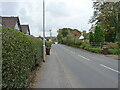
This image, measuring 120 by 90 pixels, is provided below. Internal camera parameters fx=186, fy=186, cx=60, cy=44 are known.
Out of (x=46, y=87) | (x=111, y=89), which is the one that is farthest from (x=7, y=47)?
(x=111, y=89)

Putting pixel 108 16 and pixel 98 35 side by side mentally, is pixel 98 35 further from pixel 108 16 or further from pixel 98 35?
pixel 108 16

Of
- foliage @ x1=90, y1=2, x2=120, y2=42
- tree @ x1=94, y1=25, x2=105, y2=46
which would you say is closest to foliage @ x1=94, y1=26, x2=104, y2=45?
tree @ x1=94, y1=25, x2=105, y2=46

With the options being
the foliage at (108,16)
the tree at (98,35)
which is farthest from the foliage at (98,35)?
the foliage at (108,16)

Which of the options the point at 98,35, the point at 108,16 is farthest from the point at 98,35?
the point at 108,16

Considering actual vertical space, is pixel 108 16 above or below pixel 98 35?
above

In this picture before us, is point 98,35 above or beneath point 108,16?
beneath

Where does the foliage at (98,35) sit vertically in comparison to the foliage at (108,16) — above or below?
below

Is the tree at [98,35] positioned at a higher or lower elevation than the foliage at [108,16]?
lower

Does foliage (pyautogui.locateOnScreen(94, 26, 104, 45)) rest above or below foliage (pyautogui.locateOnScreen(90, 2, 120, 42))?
below

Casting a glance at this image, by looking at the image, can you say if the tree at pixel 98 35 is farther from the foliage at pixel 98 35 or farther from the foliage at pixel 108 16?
the foliage at pixel 108 16

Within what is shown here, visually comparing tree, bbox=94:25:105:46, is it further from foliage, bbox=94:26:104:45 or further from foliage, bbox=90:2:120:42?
foliage, bbox=90:2:120:42

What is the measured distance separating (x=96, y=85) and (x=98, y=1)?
35.0 m

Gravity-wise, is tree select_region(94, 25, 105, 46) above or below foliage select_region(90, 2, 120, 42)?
below

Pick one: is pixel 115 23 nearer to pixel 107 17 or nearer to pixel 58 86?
pixel 107 17
